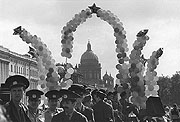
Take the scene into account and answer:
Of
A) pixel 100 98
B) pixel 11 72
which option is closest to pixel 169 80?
pixel 11 72

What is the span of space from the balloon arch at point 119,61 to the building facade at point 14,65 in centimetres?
5592

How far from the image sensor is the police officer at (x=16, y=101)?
6488 millimetres

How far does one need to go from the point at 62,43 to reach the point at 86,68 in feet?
527

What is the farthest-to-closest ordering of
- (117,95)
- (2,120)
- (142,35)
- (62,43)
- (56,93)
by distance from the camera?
(62,43) → (142,35) → (117,95) → (56,93) → (2,120)

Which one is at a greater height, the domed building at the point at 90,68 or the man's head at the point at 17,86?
the domed building at the point at 90,68

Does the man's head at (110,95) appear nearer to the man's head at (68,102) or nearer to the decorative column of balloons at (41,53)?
the decorative column of balloons at (41,53)

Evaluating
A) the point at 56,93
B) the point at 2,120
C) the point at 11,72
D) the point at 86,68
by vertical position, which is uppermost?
the point at 86,68

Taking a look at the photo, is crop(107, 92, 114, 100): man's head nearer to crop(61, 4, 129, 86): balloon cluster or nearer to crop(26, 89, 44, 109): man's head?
crop(61, 4, 129, 86): balloon cluster

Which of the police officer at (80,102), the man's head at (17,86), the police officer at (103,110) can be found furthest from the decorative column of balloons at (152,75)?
the man's head at (17,86)

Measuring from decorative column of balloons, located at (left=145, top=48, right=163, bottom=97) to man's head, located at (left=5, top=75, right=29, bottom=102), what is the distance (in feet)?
41.1

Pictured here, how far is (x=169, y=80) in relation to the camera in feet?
400

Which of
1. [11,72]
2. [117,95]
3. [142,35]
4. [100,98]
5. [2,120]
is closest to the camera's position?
[2,120]

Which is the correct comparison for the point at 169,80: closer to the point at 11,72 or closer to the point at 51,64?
the point at 11,72

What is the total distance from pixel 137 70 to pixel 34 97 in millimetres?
10047
